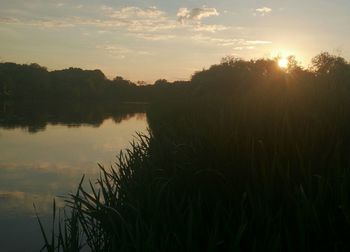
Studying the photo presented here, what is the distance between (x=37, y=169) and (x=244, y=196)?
1488 cm

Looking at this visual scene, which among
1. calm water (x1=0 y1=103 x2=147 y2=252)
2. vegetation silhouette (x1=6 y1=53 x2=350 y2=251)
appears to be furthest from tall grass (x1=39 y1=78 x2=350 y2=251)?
calm water (x1=0 y1=103 x2=147 y2=252)

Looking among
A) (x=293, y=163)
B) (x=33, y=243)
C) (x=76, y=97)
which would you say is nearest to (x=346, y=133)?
(x=293, y=163)

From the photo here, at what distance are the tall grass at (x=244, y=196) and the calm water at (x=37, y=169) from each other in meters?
4.76

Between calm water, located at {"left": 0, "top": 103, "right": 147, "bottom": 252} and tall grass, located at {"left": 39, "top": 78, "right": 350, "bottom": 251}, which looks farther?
calm water, located at {"left": 0, "top": 103, "right": 147, "bottom": 252}

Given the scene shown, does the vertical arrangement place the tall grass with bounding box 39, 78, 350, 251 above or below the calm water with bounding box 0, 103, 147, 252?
above

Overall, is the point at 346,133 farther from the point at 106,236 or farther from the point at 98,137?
the point at 98,137

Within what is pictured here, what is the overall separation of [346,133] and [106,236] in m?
2.80

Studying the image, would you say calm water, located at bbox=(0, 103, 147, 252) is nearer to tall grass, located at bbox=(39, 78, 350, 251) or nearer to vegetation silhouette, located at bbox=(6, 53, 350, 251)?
vegetation silhouette, located at bbox=(6, 53, 350, 251)

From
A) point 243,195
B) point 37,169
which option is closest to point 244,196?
point 243,195

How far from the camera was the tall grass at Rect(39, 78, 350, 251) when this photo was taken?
3119mm

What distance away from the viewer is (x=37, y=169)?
56.3 feet

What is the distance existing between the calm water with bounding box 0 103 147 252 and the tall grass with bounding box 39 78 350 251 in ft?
15.6

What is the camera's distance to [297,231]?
3229mm

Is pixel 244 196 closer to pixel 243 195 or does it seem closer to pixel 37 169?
pixel 243 195
